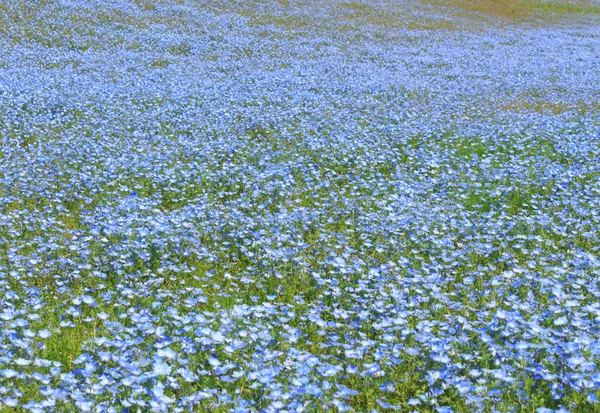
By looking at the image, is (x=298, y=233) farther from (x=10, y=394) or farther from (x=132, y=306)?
(x=10, y=394)

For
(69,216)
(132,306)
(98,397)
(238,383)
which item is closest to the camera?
(98,397)

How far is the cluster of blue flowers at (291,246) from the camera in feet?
14.2

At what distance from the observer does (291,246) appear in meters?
6.95

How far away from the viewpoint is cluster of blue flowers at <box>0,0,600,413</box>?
171 inches

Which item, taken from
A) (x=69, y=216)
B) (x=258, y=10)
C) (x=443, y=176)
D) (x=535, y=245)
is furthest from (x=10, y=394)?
(x=258, y=10)

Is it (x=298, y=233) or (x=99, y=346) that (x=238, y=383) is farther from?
(x=298, y=233)

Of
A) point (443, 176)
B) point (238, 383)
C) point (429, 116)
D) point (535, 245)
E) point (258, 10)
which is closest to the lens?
point (238, 383)

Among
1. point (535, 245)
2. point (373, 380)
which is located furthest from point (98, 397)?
point (535, 245)

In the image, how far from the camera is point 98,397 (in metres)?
3.97

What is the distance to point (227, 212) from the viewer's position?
25.6ft

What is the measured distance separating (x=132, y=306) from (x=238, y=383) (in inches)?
62.0

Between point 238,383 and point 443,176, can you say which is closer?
point 238,383

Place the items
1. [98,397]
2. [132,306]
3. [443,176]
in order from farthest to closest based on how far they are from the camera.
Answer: [443,176] < [132,306] < [98,397]

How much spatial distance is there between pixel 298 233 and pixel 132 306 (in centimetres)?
246
